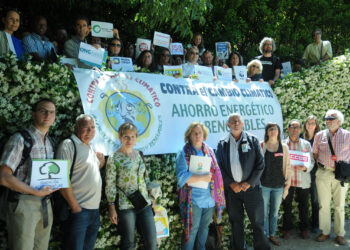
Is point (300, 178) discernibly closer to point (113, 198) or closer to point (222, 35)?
point (113, 198)

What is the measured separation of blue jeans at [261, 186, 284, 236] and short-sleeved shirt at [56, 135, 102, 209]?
3010 millimetres

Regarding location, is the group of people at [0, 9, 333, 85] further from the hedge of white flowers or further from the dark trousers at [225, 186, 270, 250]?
the dark trousers at [225, 186, 270, 250]

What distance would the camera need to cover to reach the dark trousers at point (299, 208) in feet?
20.1

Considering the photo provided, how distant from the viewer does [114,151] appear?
4.56 meters

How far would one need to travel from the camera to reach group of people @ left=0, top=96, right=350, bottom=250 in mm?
3398

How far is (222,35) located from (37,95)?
7568 millimetres

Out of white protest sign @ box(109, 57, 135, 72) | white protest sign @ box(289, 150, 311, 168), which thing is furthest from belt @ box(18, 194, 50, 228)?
white protest sign @ box(289, 150, 311, 168)

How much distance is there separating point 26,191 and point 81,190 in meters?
0.61

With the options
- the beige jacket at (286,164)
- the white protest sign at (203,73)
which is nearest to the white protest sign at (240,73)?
the white protest sign at (203,73)

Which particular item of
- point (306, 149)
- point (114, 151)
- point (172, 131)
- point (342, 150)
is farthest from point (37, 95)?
point (342, 150)

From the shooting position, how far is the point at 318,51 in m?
9.03

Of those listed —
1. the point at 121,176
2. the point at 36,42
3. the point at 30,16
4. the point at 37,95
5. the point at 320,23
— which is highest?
the point at 320,23

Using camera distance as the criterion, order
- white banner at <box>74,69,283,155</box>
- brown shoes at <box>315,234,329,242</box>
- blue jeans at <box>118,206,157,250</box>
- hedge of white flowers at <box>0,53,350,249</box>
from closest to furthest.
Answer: hedge of white flowers at <box>0,53,350,249</box> < blue jeans at <box>118,206,157,250</box> < white banner at <box>74,69,283,155</box> < brown shoes at <box>315,234,329,242</box>

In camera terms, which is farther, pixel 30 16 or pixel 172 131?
pixel 30 16
